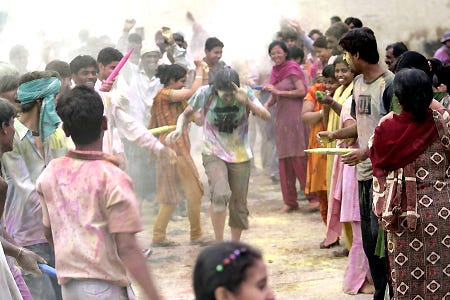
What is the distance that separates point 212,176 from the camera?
787cm

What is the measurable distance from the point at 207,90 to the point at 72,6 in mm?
4835

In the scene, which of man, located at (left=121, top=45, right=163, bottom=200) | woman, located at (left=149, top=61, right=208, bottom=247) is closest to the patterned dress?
woman, located at (left=149, top=61, right=208, bottom=247)

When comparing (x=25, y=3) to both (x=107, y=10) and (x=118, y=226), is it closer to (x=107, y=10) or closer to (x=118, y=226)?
(x=107, y=10)

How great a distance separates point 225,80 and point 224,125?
38cm

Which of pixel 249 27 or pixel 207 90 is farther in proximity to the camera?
pixel 249 27

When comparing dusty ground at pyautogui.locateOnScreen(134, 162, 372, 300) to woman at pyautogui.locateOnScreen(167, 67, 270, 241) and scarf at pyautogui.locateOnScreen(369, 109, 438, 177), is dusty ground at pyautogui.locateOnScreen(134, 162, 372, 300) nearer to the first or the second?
woman at pyautogui.locateOnScreen(167, 67, 270, 241)

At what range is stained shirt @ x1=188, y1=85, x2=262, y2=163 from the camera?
7.80 m

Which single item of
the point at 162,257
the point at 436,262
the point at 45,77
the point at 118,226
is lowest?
the point at 162,257

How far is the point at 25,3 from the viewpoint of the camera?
37.4 feet

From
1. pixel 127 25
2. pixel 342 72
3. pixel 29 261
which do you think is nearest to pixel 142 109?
pixel 127 25

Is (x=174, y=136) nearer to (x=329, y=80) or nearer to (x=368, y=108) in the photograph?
(x=329, y=80)

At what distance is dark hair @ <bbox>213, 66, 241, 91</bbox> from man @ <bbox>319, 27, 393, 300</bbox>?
160 centimetres

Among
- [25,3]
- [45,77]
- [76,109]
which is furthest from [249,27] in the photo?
[76,109]

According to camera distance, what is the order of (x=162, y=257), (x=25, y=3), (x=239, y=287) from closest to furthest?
(x=239, y=287), (x=162, y=257), (x=25, y=3)
